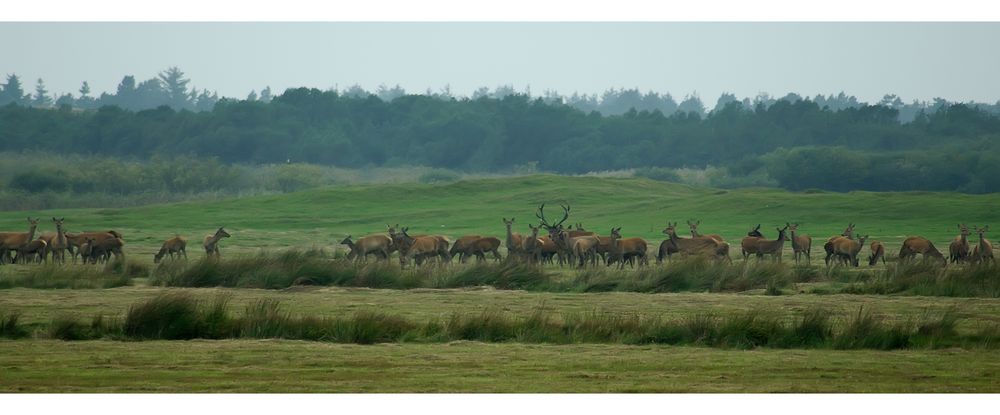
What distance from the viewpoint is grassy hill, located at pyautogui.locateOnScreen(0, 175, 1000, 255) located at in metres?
52.1

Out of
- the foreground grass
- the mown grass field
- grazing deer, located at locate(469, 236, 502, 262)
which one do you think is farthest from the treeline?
the foreground grass

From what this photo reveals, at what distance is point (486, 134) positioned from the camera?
331 ft

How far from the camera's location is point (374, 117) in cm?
10969

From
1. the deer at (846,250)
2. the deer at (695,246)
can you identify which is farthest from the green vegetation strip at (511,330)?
the deer at (846,250)

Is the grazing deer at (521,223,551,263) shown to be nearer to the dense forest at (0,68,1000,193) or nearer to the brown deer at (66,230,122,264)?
the brown deer at (66,230,122,264)

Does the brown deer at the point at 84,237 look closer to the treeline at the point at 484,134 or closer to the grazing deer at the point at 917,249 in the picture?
the grazing deer at the point at 917,249

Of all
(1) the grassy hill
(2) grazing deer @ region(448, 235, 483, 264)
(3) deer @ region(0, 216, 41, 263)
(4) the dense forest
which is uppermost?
(4) the dense forest

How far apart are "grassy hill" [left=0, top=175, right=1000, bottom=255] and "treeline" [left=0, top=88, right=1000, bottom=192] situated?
Answer: 75.9ft

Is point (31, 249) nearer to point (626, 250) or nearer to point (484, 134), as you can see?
point (626, 250)

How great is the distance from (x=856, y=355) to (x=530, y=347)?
419cm

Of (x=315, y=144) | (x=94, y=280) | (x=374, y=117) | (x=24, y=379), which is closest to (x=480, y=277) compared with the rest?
(x=94, y=280)

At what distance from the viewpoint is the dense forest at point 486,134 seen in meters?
93.9

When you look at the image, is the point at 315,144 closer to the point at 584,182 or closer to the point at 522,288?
the point at 584,182

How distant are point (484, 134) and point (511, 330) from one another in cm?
8132
